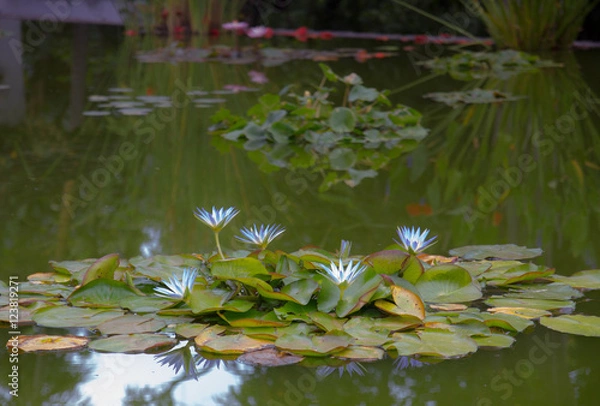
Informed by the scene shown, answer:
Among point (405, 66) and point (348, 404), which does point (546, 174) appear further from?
point (405, 66)

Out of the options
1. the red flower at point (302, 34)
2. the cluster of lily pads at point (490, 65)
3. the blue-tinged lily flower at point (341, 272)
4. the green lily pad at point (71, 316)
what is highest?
the red flower at point (302, 34)

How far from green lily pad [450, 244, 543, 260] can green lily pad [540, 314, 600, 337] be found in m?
0.38

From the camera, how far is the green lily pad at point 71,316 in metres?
1.59

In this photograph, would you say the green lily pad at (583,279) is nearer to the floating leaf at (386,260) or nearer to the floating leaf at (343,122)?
the floating leaf at (386,260)

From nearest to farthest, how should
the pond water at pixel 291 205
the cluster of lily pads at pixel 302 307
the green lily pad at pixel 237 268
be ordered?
the pond water at pixel 291 205 < the cluster of lily pads at pixel 302 307 < the green lily pad at pixel 237 268

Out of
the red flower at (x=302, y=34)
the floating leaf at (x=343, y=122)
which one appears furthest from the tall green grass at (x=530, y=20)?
the floating leaf at (x=343, y=122)

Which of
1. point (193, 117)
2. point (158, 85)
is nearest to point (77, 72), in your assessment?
point (158, 85)

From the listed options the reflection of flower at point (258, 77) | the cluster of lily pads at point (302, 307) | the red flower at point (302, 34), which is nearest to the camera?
the cluster of lily pads at point (302, 307)

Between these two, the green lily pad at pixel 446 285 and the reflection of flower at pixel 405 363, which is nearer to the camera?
the reflection of flower at pixel 405 363

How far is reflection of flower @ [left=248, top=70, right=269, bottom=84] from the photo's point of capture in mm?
5562

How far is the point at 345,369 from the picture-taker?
143cm

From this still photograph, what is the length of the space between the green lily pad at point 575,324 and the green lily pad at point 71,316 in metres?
0.77

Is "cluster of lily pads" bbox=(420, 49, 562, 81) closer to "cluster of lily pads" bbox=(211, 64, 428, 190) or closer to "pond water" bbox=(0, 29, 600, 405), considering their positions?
"pond water" bbox=(0, 29, 600, 405)

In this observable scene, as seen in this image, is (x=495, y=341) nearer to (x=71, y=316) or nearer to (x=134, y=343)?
(x=134, y=343)
